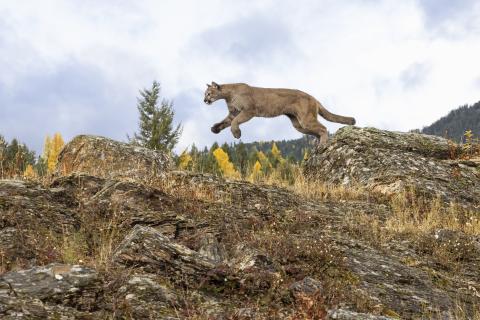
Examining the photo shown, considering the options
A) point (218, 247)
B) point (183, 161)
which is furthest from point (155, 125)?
point (218, 247)

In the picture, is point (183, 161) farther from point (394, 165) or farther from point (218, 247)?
point (218, 247)

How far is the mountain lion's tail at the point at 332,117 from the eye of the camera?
16.8 meters

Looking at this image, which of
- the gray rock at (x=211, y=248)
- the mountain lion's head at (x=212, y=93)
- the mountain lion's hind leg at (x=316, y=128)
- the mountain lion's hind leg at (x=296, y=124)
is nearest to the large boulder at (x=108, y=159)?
the gray rock at (x=211, y=248)

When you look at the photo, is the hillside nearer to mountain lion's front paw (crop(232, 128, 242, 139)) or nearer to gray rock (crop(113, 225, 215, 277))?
gray rock (crop(113, 225, 215, 277))

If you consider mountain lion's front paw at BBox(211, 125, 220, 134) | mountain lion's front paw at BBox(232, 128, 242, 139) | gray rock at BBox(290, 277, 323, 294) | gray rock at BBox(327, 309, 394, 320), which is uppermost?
mountain lion's front paw at BBox(211, 125, 220, 134)

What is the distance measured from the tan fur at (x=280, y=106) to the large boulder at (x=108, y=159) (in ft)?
17.9

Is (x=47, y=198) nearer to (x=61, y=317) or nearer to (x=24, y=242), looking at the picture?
(x=24, y=242)

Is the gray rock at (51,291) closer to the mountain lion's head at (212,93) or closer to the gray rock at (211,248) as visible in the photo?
the gray rock at (211,248)

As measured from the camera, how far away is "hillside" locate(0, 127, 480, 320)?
5.08 metres

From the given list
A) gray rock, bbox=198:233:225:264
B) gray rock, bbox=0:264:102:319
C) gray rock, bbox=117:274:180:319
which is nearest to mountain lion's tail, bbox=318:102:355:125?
gray rock, bbox=198:233:225:264

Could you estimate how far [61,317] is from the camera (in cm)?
443

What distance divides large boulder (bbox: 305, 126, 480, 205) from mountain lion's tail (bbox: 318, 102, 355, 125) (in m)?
1.04

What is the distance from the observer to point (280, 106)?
1750 cm

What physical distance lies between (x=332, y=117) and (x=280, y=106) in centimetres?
163
